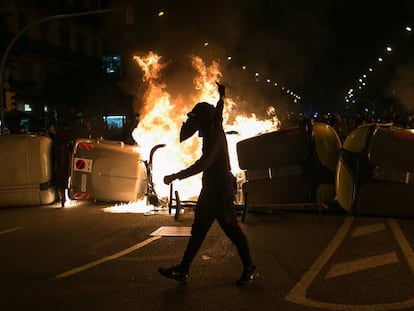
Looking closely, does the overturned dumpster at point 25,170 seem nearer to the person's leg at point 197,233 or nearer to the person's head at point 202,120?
the person's head at point 202,120

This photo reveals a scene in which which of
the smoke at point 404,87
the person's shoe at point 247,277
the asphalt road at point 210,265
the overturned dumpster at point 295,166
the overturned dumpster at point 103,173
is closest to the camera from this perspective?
the asphalt road at point 210,265

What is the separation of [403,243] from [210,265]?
258 cm

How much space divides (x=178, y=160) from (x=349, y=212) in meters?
3.95

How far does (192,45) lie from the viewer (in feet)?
47.8

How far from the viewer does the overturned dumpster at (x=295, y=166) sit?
948cm

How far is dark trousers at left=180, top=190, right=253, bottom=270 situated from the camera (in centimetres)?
538

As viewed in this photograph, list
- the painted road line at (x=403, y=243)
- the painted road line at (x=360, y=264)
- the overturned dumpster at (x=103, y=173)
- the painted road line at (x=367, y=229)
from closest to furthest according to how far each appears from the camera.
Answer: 1. the painted road line at (x=360, y=264)
2. the painted road line at (x=403, y=243)
3. the painted road line at (x=367, y=229)
4. the overturned dumpster at (x=103, y=173)

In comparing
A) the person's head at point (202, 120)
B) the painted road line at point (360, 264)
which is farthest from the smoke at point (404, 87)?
the person's head at point (202, 120)

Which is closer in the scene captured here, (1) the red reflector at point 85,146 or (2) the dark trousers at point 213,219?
(2) the dark trousers at point 213,219

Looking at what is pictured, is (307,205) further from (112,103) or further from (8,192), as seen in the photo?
(112,103)

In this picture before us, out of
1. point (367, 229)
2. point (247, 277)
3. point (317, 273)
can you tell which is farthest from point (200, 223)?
point (367, 229)

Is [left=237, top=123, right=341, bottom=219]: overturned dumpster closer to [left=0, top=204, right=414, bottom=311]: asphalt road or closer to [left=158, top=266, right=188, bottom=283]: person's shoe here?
[left=0, top=204, right=414, bottom=311]: asphalt road

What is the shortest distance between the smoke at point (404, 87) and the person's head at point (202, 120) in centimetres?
2965

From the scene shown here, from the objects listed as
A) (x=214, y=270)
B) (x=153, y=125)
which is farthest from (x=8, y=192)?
(x=214, y=270)
